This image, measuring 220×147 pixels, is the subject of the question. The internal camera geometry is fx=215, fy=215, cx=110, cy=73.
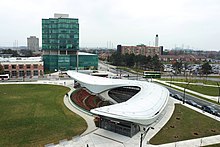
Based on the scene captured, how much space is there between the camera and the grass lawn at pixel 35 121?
23922 millimetres

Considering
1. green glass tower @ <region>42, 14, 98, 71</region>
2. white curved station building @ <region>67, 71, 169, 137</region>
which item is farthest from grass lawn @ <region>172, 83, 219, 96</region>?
green glass tower @ <region>42, 14, 98, 71</region>

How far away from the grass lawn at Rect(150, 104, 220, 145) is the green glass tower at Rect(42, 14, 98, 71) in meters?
63.3

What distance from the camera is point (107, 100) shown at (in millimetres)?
40031

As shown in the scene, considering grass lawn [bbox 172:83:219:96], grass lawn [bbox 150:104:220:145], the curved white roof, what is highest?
the curved white roof

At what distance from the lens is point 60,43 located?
8956cm

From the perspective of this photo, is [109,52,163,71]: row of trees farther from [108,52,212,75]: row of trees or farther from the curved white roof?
the curved white roof

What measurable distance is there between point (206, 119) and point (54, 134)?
21.2 meters

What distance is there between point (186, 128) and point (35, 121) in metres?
20.0

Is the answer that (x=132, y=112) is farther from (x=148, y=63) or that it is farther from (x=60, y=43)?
(x=148, y=63)

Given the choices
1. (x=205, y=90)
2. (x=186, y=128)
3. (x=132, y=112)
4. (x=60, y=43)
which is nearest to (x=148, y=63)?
(x=60, y=43)

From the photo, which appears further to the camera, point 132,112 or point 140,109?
point 140,109

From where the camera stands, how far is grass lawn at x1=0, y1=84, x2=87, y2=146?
23.9 meters

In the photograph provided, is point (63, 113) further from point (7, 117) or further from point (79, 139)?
point (79, 139)

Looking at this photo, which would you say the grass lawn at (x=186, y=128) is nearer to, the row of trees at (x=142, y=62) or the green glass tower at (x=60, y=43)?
the row of trees at (x=142, y=62)
